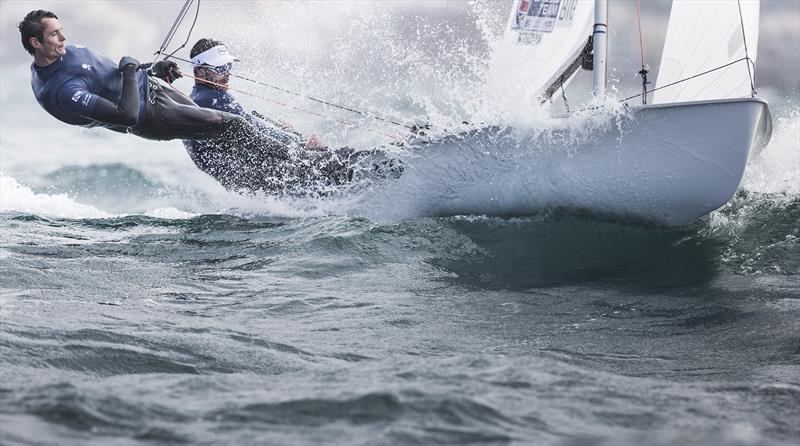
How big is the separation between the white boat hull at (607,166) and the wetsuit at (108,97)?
182 cm

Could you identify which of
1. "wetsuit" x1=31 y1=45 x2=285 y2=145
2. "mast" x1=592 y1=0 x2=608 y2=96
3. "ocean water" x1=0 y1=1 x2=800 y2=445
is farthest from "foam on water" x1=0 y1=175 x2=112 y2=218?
"mast" x1=592 y1=0 x2=608 y2=96

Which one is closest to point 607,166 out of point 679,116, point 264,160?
point 679,116

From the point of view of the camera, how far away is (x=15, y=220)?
8328 mm

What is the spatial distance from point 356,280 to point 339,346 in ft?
5.02

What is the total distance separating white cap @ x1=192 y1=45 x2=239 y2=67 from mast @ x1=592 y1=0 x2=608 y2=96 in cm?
319

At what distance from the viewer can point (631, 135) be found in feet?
18.6

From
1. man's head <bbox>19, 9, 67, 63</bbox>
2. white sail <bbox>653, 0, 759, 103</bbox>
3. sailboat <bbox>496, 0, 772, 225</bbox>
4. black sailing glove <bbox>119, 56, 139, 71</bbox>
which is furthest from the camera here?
white sail <bbox>653, 0, 759, 103</bbox>

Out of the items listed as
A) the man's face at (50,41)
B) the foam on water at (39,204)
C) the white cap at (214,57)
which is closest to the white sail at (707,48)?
the white cap at (214,57)

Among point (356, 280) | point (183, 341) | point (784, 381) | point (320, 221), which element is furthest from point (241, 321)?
point (320, 221)

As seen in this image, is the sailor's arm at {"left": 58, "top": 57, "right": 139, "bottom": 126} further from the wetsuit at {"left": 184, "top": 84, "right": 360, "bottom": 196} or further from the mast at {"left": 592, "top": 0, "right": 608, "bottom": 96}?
the mast at {"left": 592, "top": 0, "right": 608, "bottom": 96}

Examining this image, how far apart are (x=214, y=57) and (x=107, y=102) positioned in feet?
5.99

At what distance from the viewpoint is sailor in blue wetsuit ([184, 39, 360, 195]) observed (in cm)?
744

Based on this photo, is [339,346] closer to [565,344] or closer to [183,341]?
[183,341]

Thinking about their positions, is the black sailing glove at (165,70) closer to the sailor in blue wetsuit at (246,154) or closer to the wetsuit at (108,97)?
the wetsuit at (108,97)
